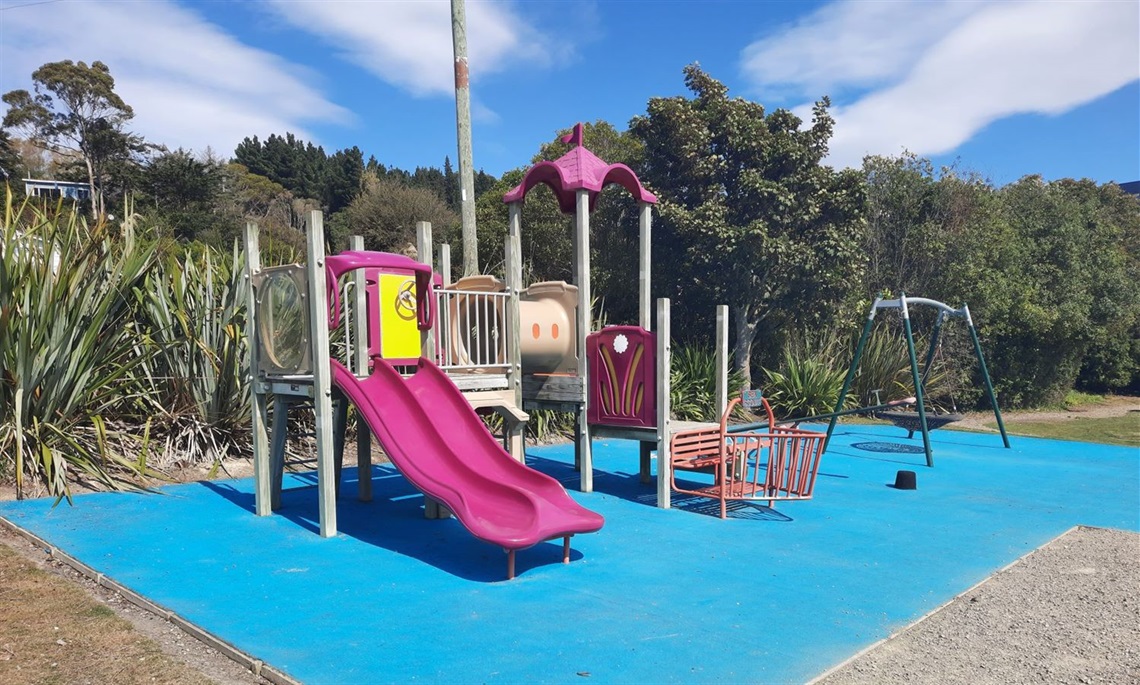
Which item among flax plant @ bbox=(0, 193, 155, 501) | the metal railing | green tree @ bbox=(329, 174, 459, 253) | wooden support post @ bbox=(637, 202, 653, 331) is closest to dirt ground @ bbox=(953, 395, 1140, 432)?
wooden support post @ bbox=(637, 202, 653, 331)

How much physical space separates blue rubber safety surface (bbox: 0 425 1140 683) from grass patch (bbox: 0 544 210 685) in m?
0.34

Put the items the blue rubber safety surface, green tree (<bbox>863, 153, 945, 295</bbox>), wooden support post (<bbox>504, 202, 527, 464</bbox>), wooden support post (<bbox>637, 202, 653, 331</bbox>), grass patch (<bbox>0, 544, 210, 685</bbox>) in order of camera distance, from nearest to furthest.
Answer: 1. grass patch (<bbox>0, 544, 210, 685</bbox>)
2. the blue rubber safety surface
3. wooden support post (<bbox>504, 202, 527, 464</bbox>)
4. wooden support post (<bbox>637, 202, 653, 331</bbox>)
5. green tree (<bbox>863, 153, 945, 295</bbox>)

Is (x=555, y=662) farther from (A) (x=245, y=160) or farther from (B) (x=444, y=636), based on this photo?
(A) (x=245, y=160)

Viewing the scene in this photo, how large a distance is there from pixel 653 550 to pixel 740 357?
434 inches

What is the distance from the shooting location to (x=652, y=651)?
147 inches

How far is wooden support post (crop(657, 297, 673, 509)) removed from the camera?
700 centimetres

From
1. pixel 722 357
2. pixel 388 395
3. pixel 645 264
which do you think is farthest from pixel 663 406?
pixel 388 395

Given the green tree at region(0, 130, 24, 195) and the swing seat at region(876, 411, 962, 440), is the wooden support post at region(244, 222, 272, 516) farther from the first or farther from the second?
the green tree at region(0, 130, 24, 195)

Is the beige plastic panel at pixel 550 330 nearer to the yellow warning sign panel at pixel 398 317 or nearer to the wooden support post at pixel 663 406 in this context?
the wooden support post at pixel 663 406

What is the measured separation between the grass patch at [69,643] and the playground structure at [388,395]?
1896 millimetres

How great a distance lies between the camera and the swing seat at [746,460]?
653cm

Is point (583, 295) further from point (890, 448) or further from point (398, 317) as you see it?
point (890, 448)

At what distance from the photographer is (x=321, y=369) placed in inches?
235

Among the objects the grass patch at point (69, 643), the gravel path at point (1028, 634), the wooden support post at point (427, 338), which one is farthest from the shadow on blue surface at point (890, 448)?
the grass patch at point (69, 643)
